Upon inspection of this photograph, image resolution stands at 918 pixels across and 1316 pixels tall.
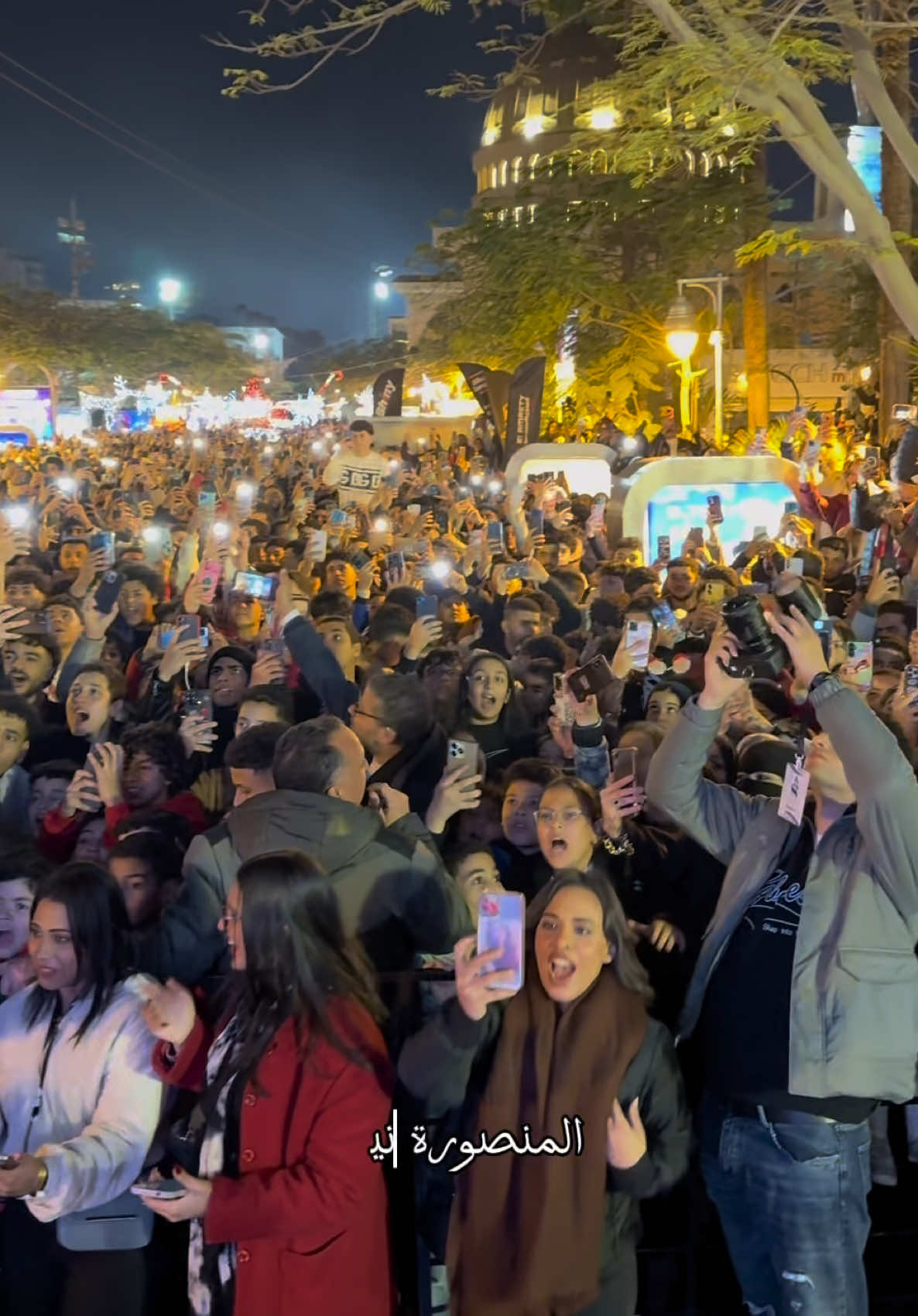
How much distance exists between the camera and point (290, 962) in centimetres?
313

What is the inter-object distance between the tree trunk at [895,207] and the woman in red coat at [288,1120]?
898 centimetres

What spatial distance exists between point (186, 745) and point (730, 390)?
121 feet

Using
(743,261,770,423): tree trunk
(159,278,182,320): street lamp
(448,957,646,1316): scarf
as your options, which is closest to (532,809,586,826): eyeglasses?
(448,957,646,1316): scarf

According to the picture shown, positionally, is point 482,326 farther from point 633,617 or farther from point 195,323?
point 195,323

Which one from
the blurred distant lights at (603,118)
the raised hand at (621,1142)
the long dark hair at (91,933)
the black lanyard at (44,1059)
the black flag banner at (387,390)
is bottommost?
the raised hand at (621,1142)

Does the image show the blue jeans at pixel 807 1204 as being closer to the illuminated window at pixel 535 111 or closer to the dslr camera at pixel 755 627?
the dslr camera at pixel 755 627

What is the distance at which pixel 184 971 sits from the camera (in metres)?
3.85

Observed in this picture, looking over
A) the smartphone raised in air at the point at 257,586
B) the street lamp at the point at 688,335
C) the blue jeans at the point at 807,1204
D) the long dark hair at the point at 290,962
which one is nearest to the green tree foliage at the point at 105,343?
the street lamp at the point at 688,335

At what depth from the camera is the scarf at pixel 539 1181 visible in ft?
9.99

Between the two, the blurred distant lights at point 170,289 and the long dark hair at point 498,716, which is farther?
the blurred distant lights at point 170,289

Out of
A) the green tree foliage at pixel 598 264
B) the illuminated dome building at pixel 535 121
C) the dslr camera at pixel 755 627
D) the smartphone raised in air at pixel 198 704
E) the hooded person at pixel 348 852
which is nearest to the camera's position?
the dslr camera at pixel 755 627

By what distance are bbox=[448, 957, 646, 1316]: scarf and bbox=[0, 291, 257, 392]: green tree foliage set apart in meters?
45.9

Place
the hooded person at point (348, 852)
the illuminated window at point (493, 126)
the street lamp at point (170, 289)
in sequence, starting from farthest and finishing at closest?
the street lamp at point (170, 289)
the illuminated window at point (493, 126)
the hooded person at point (348, 852)

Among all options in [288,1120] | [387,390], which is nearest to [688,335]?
[387,390]
